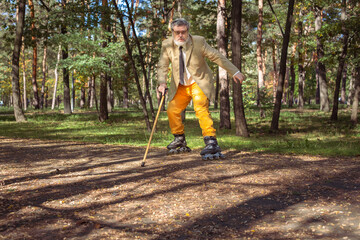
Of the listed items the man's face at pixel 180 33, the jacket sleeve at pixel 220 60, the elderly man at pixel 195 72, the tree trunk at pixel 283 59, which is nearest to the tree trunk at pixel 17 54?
the tree trunk at pixel 283 59

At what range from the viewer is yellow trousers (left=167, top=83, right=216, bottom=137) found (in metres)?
5.97

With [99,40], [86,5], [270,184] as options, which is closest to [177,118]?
[270,184]

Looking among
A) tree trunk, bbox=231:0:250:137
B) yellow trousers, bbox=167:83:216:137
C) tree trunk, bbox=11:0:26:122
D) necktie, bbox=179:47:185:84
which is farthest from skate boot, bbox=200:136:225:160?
tree trunk, bbox=11:0:26:122

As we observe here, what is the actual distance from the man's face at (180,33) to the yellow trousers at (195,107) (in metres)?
0.83

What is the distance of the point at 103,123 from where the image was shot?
679 inches

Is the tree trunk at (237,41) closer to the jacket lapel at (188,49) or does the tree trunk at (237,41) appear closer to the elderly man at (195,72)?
the elderly man at (195,72)

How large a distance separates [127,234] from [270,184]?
81.3 inches

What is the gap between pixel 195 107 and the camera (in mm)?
5984

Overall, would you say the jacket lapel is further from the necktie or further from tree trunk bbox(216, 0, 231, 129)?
tree trunk bbox(216, 0, 231, 129)

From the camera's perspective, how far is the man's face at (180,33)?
19.0 ft

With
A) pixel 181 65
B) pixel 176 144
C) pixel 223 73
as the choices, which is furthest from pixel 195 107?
pixel 223 73

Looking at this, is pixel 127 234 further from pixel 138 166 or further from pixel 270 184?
pixel 138 166

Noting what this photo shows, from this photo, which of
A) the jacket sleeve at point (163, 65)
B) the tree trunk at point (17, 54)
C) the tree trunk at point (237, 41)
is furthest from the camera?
the tree trunk at point (17, 54)

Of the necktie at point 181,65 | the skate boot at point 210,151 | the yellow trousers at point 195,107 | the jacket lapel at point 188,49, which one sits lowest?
the skate boot at point 210,151
